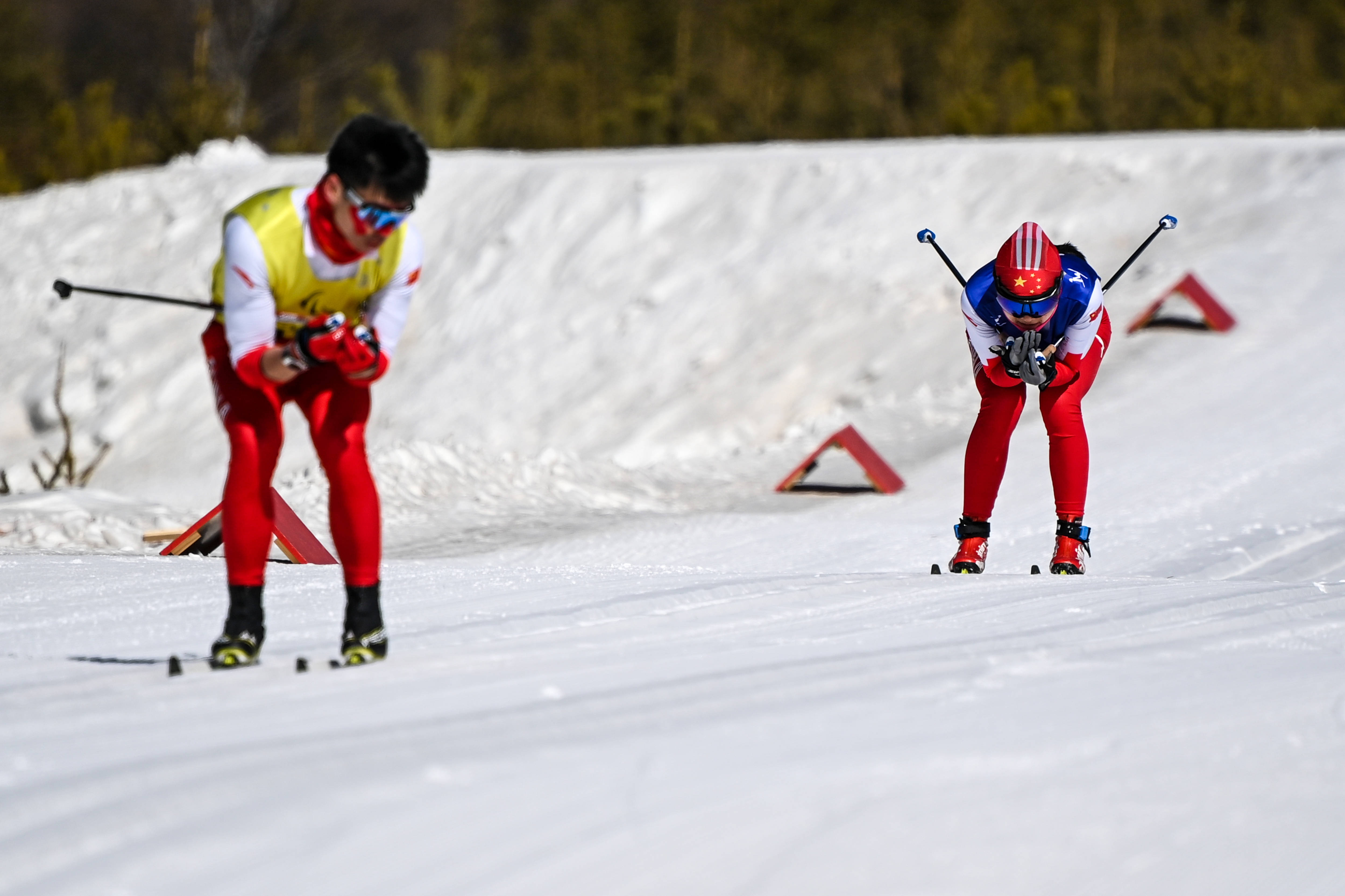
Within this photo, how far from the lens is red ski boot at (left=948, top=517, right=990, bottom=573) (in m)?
6.48

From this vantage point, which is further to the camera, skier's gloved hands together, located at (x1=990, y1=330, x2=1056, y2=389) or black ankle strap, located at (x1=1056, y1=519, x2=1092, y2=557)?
black ankle strap, located at (x1=1056, y1=519, x2=1092, y2=557)

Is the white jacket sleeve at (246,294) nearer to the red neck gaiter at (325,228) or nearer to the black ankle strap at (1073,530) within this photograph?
the red neck gaiter at (325,228)

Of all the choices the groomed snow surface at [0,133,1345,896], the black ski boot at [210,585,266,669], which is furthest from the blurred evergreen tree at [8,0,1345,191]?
the black ski boot at [210,585,266,669]

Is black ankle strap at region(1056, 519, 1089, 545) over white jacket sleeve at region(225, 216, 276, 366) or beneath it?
beneath

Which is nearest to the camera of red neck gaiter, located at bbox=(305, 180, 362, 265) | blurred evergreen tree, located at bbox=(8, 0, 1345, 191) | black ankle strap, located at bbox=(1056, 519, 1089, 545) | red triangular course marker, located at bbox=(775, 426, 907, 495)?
red neck gaiter, located at bbox=(305, 180, 362, 265)

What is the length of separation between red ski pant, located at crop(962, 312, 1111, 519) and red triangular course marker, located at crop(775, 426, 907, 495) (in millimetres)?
3840

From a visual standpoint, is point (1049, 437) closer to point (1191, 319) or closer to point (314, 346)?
point (314, 346)

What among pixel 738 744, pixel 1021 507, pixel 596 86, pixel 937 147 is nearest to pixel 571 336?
pixel 937 147

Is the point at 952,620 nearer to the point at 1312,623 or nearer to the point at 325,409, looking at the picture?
the point at 1312,623

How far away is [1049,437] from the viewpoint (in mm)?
6379

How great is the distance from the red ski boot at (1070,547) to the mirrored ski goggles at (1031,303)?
877 mm

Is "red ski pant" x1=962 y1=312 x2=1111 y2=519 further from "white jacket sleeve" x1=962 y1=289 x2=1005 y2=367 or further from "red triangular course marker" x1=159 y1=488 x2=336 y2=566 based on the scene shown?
"red triangular course marker" x1=159 y1=488 x2=336 y2=566

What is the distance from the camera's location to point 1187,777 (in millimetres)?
3357

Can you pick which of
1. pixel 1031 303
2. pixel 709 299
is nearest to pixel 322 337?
Result: pixel 1031 303
